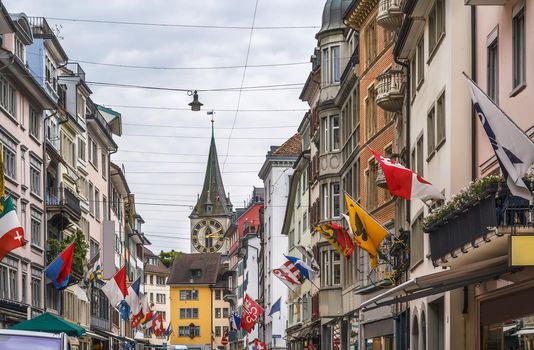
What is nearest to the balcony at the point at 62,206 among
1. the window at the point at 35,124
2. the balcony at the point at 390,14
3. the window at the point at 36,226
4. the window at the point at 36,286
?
the window at the point at 36,226

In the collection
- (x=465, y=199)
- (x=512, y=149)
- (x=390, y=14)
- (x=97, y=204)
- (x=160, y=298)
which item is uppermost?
(x=390, y=14)

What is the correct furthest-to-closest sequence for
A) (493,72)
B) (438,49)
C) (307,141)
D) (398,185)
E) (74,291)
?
1. (307,141)
2. (74,291)
3. (438,49)
4. (398,185)
5. (493,72)

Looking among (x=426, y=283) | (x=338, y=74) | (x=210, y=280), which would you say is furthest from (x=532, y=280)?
(x=210, y=280)

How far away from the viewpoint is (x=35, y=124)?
61031 millimetres

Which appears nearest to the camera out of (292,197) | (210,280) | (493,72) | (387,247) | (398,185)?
(493,72)

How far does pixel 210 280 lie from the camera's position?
189250 mm

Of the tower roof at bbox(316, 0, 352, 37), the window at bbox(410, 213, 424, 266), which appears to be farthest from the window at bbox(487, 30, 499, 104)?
the tower roof at bbox(316, 0, 352, 37)

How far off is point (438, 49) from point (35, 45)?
33981 millimetres

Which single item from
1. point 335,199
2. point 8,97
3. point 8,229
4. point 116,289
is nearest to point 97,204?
point 335,199

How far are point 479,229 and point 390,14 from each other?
69.0 ft

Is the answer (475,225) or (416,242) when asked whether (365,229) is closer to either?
(416,242)

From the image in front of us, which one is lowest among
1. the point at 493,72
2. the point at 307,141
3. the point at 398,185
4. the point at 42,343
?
the point at 42,343

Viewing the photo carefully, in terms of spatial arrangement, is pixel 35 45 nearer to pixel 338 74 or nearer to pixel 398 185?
pixel 338 74

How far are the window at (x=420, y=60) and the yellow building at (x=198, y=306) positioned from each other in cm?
14472
